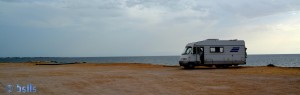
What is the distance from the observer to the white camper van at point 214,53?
30375 millimetres

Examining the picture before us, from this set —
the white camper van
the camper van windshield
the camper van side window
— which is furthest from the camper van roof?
the camper van windshield

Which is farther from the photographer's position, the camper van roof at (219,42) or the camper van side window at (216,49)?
the camper van side window at (216,49)

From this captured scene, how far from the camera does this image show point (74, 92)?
44.3 ft

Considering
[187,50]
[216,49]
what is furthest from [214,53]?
[187,50]

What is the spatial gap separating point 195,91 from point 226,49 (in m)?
18.0

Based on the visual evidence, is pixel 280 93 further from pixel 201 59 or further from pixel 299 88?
pixel 201 59

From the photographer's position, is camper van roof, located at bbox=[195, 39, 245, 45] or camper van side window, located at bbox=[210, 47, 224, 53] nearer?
camper van roof, located at bbox=[195, 39, 245, 45]

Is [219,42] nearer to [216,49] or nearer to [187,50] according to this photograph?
[216,49]

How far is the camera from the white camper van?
30.4m

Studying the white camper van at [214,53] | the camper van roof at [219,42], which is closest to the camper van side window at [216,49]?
the white camper van at [214,53]

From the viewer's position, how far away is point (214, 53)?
30719 mm

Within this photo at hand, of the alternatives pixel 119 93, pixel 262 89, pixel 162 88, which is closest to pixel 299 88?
pixel 262 89

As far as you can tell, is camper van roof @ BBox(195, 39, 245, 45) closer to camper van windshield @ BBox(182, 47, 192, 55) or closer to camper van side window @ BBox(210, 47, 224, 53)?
camper van side window @ BBox(210, 47, 224, 53)

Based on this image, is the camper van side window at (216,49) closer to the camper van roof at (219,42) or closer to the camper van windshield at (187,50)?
the camper van roof at (219,42)
